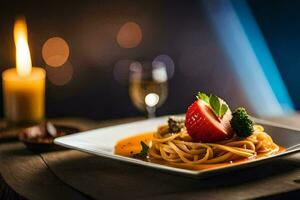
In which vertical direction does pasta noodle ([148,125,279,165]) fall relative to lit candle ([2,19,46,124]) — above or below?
below

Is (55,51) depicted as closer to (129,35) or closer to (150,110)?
(129,35)

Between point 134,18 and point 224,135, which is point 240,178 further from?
point 134,18

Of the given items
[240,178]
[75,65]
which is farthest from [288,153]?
[75,65]

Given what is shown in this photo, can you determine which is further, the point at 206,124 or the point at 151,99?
the point at 151,99

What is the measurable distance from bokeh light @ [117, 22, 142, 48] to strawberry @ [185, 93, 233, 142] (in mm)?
1695

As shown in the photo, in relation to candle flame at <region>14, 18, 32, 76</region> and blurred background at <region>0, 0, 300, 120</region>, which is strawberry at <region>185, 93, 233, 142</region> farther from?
blurred background at <region>0, 0, 300, 120</region>

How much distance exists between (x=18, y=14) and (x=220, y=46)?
1204 mm

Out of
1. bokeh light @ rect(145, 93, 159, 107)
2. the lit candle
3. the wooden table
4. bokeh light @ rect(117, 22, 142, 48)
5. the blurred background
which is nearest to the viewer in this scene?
the wooden table

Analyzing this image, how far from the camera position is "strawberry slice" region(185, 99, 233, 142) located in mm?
1899

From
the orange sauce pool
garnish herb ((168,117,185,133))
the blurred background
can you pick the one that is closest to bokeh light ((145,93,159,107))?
the orange sauce pool

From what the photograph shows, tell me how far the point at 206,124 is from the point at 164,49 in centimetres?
187

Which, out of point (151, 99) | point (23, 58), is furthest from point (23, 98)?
point (151, 99)

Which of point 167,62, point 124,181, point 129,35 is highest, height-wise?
point 129,35

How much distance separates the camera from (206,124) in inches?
74.4
